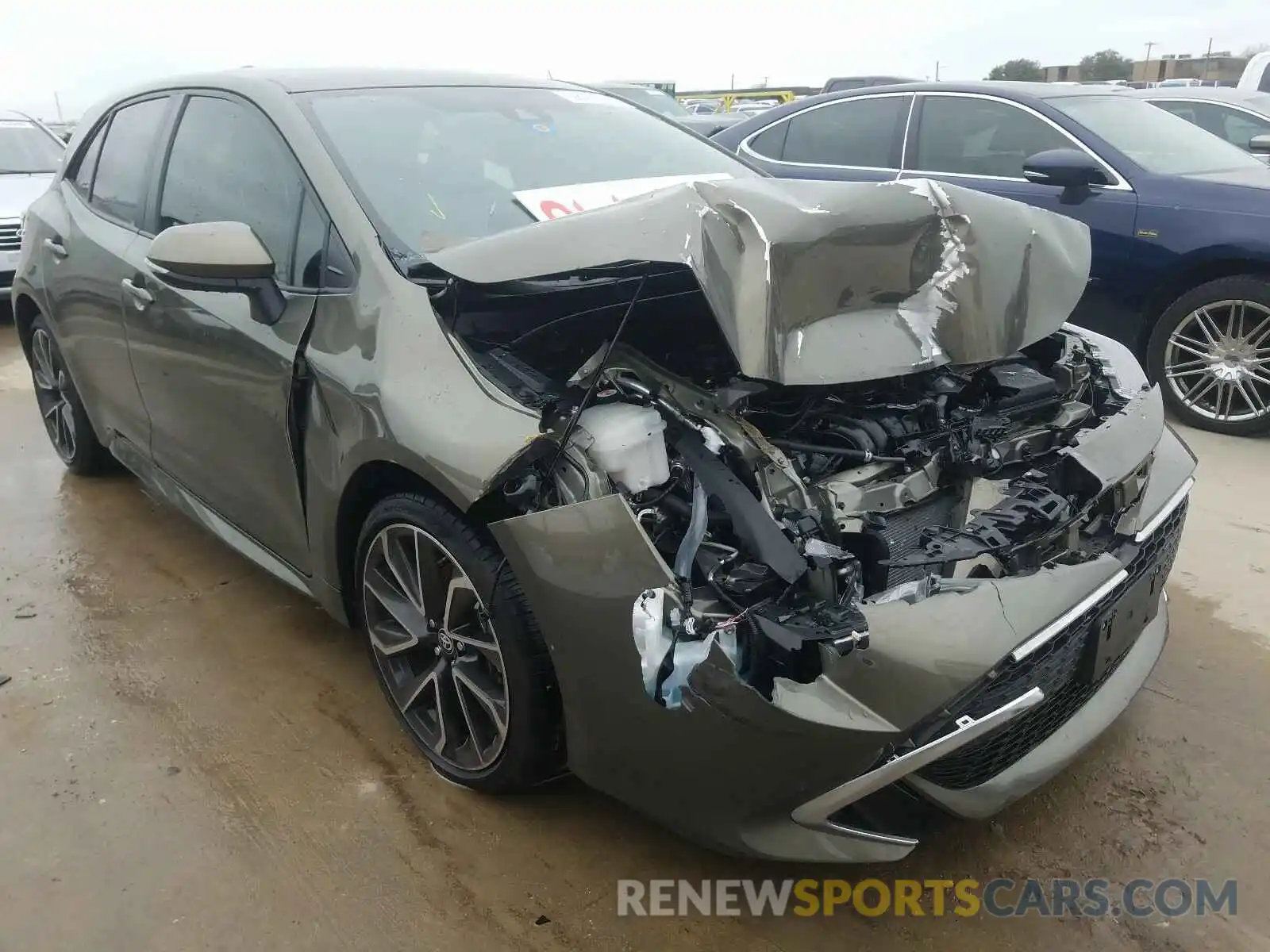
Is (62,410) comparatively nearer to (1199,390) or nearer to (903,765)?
(903,765)

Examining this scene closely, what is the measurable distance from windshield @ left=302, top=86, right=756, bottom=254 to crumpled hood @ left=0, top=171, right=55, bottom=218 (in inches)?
254

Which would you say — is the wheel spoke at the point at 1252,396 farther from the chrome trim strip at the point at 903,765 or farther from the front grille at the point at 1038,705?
the chrome trim strip at the point at 903,765

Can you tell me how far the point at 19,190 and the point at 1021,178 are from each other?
7.91 meters

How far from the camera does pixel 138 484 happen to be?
4367 millimetres

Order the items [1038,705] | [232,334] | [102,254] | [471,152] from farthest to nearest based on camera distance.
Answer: [102,254] → [471,152] → [232,334] → [1038,705]

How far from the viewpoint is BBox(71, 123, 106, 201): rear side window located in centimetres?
365

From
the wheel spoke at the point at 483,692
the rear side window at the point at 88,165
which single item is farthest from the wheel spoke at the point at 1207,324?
the rear side window at the point at 88,165

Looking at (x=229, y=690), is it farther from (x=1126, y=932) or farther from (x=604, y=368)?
(x=1126, y=932)

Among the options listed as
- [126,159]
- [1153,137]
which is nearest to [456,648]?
[126,159]

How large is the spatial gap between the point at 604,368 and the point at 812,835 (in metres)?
0.97

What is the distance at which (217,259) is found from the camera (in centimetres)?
232

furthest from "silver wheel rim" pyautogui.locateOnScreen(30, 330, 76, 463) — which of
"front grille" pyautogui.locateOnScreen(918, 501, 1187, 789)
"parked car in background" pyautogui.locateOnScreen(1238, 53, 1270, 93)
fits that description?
"parked car in background" pyautogui.locateOnScreen(1238, 53, 1270, 93)

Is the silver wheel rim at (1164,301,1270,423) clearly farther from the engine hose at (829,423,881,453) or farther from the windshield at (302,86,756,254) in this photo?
the engine hose at (829,423,881,453)

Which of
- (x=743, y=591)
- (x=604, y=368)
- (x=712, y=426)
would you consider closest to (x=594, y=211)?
(x=604, y=368)
